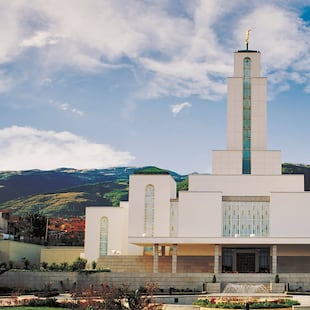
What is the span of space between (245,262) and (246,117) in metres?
9.84

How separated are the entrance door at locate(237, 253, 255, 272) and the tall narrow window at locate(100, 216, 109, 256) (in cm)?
855

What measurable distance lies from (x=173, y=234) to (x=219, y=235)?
3.21m

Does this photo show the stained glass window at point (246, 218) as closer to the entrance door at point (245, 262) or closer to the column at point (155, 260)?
the entrance door at point (245, 262)

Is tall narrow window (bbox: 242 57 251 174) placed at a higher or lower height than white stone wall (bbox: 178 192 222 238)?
higher

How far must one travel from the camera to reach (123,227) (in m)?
43.6

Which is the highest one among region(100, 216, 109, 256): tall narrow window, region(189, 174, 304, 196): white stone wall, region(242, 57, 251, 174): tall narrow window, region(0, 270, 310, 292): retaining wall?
region(242, 57, 251, 174): tall narrow window

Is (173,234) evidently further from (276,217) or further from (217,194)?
(276,217)

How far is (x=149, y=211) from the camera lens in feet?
136

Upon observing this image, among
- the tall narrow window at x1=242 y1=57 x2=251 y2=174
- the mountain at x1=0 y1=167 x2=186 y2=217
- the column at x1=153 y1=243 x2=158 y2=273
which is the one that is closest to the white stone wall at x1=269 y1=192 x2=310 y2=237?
the tall narrow window at x1=242 y1=57 x2=251 y2=174

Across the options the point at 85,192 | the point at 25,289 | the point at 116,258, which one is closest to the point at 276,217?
the point at 116,258

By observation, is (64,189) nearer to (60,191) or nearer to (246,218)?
(60,191)

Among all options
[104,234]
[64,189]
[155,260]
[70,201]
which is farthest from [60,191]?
[155,260]

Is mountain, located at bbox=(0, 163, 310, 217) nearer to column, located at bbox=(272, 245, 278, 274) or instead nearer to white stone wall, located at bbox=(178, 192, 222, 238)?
white stone wall, located at bbox=(178, 192, 222, 238)

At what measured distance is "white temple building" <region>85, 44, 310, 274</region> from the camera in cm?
3916
